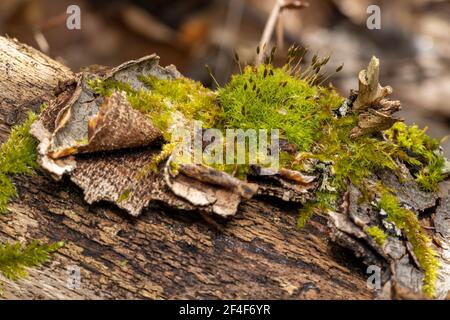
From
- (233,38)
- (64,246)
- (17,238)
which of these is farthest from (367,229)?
(233,38)

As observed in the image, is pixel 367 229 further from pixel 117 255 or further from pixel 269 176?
pixel 117 255

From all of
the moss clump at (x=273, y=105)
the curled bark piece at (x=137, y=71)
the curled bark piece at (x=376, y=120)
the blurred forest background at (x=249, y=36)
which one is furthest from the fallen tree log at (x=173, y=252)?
the blurred forest background at (x=249, y=36)

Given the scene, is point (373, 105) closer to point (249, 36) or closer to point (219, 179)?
point (219, 179)

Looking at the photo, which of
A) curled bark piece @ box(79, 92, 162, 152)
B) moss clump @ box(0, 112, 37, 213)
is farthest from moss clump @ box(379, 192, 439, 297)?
moss clump @ box(0, 112, 37, 213)

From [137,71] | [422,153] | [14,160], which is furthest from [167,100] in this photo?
[422,153]

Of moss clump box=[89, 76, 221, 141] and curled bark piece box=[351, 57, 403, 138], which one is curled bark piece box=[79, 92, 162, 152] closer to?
moss clump box=[89, 76, 221, 141]

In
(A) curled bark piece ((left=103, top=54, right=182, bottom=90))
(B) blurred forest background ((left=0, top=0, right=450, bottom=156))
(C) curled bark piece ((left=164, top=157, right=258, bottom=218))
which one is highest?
(B) blurred forest background ((left=0, top=0, right=450, bottom=156))
